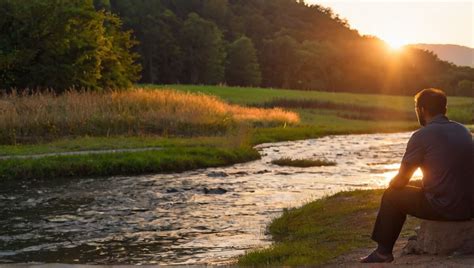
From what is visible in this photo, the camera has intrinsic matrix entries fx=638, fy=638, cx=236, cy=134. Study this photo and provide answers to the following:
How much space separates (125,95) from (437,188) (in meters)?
30.3

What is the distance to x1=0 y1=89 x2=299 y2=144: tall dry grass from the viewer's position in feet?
96.8

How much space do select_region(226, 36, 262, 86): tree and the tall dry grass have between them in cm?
8120

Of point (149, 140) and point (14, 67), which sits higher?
point (14, 67)

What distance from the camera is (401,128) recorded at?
53.9 m

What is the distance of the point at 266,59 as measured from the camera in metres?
132

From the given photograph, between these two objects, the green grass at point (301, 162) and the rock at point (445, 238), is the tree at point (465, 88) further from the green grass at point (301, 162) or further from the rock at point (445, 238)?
the rock at point (445, 238)

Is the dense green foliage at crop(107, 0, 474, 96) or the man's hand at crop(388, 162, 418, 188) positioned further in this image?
the dense green foliage at crop(107, 0, 474, 96)

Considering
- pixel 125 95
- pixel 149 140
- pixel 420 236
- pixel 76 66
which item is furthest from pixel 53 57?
pixel 420 236

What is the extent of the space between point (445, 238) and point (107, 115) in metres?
26.1

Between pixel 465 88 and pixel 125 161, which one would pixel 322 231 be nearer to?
pixel 125 161

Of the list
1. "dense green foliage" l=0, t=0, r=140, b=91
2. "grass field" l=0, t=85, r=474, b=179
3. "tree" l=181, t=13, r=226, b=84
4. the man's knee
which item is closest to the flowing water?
"grass field" l=0, t=85, r=474, b=179

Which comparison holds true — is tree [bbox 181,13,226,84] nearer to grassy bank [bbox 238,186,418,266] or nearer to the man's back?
grassy bank [bbox 238,186,418,266]

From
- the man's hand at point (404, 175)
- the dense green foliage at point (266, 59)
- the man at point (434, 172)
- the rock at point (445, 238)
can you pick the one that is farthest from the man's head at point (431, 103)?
the dense green foliage at point (266, 59)

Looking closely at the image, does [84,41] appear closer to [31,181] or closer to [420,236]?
[31,181]
